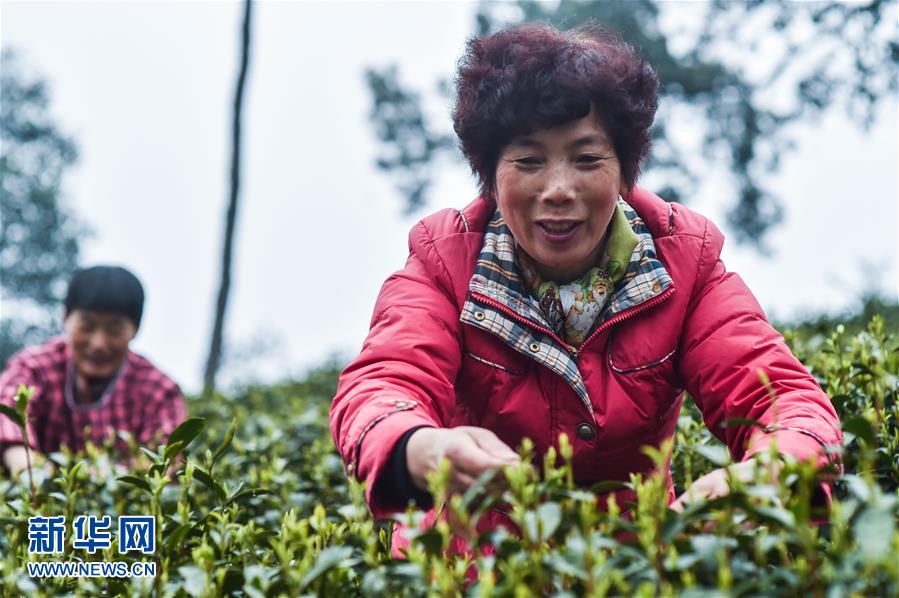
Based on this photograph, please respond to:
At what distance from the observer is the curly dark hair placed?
7.07 feet

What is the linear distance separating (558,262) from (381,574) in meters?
1.05

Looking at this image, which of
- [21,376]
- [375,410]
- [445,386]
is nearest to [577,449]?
[445,386]

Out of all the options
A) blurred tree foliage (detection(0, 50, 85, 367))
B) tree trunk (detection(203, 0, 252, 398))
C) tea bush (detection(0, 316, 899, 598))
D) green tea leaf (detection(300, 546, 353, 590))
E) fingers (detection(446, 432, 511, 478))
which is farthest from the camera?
blurred tree foliage (detection(0, 50, 85, 367))

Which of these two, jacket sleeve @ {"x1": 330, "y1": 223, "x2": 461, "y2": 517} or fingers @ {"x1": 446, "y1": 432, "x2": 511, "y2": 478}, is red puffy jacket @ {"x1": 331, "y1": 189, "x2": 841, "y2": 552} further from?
fingers @ {"x1": 446, "y1": 432, "x2": 511, "y2": 478}

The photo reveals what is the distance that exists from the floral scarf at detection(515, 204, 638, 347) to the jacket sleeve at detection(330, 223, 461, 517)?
0.22m

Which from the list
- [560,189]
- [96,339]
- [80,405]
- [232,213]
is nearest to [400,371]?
[560,189]

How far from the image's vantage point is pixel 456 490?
1.58 m

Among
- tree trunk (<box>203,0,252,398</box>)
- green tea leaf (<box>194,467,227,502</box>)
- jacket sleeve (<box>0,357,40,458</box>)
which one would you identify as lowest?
green tea leaf (<box>194,467,227,502</box>)

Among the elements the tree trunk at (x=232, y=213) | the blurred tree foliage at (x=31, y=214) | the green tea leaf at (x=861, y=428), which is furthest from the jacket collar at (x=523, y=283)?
the blurred tree foliage at (x=31, y=214)

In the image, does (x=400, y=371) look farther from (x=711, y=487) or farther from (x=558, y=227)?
(x=711, y=487)

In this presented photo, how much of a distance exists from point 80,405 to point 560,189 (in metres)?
3.37

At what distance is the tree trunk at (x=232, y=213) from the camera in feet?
32.0

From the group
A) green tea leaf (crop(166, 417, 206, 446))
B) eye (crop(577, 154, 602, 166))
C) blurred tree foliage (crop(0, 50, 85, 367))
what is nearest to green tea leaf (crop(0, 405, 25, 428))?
green tea leaf (crop(166, 417, 206, 446))

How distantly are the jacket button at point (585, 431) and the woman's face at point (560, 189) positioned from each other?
38 centimetres
